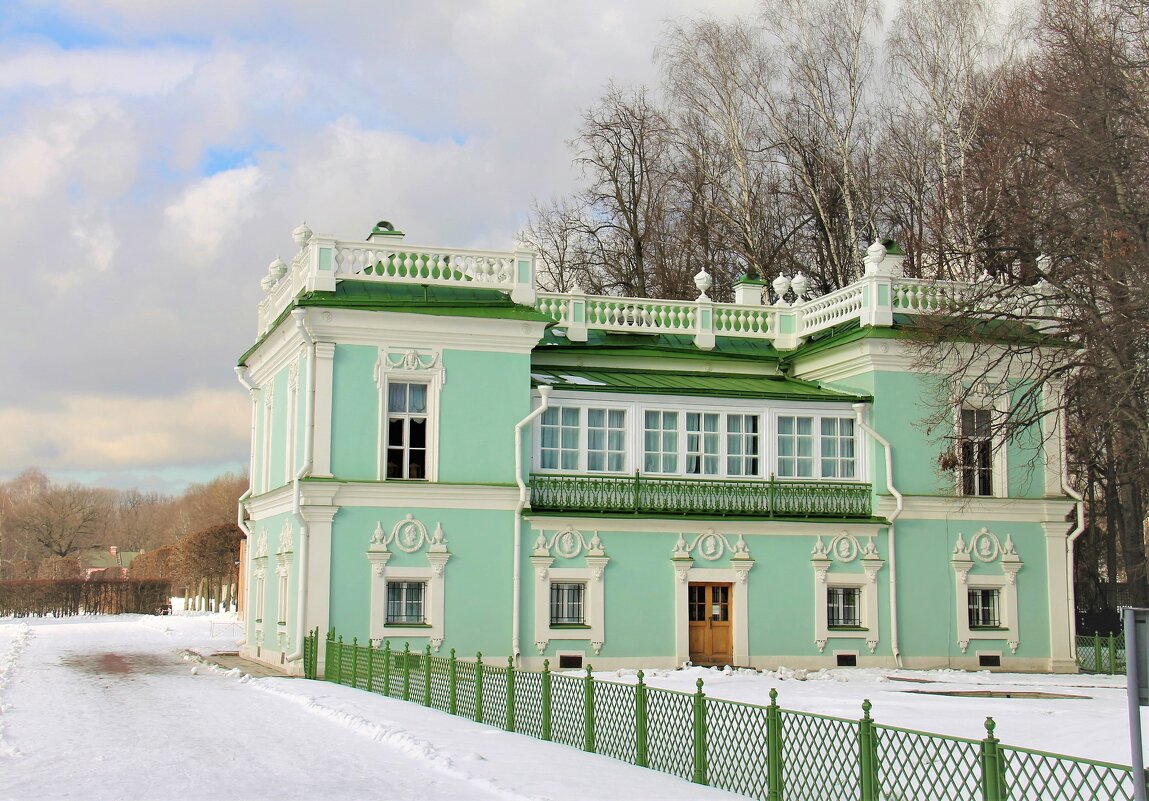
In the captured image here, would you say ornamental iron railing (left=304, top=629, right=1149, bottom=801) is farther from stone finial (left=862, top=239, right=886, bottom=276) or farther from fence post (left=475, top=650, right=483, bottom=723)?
stone finial (left=862, top=239, right=886, bottom=276)

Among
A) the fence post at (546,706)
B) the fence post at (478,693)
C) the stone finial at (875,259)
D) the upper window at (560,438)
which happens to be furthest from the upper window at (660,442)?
the fence post at (546,706)

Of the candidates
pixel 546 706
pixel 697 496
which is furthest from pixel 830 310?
pixel 546 706

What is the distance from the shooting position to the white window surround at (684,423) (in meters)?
25.3

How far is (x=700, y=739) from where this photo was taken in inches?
457

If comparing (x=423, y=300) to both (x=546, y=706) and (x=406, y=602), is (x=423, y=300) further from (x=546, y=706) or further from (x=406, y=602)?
(x=546, y=706)

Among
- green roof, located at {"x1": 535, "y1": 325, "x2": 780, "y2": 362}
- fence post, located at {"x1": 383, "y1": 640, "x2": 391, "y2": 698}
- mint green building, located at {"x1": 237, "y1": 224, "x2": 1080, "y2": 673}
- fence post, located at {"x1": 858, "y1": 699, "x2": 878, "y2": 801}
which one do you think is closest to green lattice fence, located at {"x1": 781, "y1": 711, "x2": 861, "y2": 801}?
fence post, located at {"x1": 858, "y1": 699, "x2": 878, "y2": 801}

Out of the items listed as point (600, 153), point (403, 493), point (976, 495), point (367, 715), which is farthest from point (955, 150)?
point (367, 715)

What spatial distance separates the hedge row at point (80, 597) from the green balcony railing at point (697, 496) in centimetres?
4087

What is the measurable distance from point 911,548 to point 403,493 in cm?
994

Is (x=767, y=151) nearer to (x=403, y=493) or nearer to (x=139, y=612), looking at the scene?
(x=403, y=493)

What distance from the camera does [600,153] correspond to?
43156mm

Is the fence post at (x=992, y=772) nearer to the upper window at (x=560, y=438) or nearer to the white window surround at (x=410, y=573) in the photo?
the white window surround at (x=410, y=573)

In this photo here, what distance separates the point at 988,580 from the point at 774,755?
17.1 meters

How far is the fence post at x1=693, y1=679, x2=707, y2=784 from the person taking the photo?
11.5 metres
